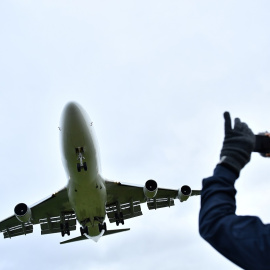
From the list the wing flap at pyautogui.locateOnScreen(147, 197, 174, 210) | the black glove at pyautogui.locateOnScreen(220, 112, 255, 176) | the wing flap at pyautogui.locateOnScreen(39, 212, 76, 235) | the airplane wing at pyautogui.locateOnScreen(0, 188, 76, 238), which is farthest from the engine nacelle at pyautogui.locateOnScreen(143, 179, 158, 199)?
the black glove at pyautogui.locateOnScreen(220, 112, 255, 176)

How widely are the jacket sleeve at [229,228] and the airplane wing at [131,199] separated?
21.3 m

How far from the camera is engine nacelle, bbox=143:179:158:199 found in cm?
2189

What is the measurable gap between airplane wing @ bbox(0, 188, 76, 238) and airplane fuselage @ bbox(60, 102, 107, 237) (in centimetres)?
364

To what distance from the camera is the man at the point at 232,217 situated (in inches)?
72.7

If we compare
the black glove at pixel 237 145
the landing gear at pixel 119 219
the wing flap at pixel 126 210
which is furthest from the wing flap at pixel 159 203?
the black glove at pixel 237 145

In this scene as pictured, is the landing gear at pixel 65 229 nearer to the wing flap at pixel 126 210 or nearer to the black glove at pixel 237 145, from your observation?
the wing flap at pixel 126 210

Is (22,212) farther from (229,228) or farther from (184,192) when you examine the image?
(229,228)

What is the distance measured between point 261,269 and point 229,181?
20.6 inches

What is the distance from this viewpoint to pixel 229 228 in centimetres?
195

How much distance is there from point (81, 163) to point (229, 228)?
1617 cm

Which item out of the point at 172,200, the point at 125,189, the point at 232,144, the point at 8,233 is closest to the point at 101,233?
the point at 125,189

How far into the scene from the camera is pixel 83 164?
18.0 m

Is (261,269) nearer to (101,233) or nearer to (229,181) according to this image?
(229,181)

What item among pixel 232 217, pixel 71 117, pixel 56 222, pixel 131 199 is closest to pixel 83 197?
pixel 71 117
